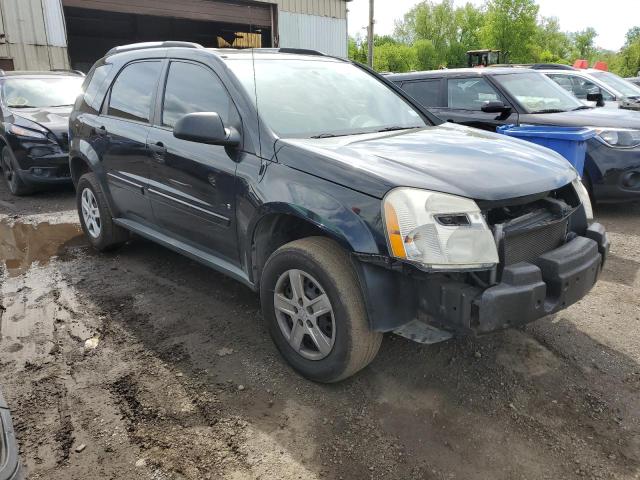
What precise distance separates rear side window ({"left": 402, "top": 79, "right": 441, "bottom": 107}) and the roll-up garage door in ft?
39.3

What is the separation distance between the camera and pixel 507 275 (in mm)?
2338

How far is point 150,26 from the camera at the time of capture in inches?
A: 968

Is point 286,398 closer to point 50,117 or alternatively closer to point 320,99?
point 320,99

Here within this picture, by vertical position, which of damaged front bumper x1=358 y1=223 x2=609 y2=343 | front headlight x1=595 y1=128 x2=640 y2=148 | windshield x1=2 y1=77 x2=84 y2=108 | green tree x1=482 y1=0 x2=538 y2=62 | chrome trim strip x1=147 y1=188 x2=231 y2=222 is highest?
green tree x1=482 y1=0 x2=538 y2=62

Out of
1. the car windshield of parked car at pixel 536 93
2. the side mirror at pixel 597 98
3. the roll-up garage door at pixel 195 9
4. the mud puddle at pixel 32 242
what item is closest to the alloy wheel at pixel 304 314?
the mud puddle at pixel 32 242

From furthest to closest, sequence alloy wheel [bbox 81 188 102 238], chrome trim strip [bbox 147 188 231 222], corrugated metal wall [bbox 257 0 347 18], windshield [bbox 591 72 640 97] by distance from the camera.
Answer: corrugated metal wall [bbox 257 0 347 18] → windshield [bbox 591 72 640 97] → alloy wheel [bbox 81 188 102 238] → chrome trim strip [bbox 147 188 231 222]

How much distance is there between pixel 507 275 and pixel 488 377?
2.57 ft

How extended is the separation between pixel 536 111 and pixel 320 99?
12.5 ft

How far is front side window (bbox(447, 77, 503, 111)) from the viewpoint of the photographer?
645cm

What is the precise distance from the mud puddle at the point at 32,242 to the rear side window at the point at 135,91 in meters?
1.66

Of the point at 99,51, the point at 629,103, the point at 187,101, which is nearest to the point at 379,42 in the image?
the point at 99,51

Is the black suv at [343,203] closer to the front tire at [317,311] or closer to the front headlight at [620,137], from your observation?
the front tire at [317,311]

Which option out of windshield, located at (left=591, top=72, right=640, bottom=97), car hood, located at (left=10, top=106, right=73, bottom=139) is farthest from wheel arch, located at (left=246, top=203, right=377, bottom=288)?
windshield, located at (left=591, top=72, right=640, bottom=97)

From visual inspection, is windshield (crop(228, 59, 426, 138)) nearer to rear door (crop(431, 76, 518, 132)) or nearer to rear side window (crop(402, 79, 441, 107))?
rear door (crop(431, 76, 518, 132))
